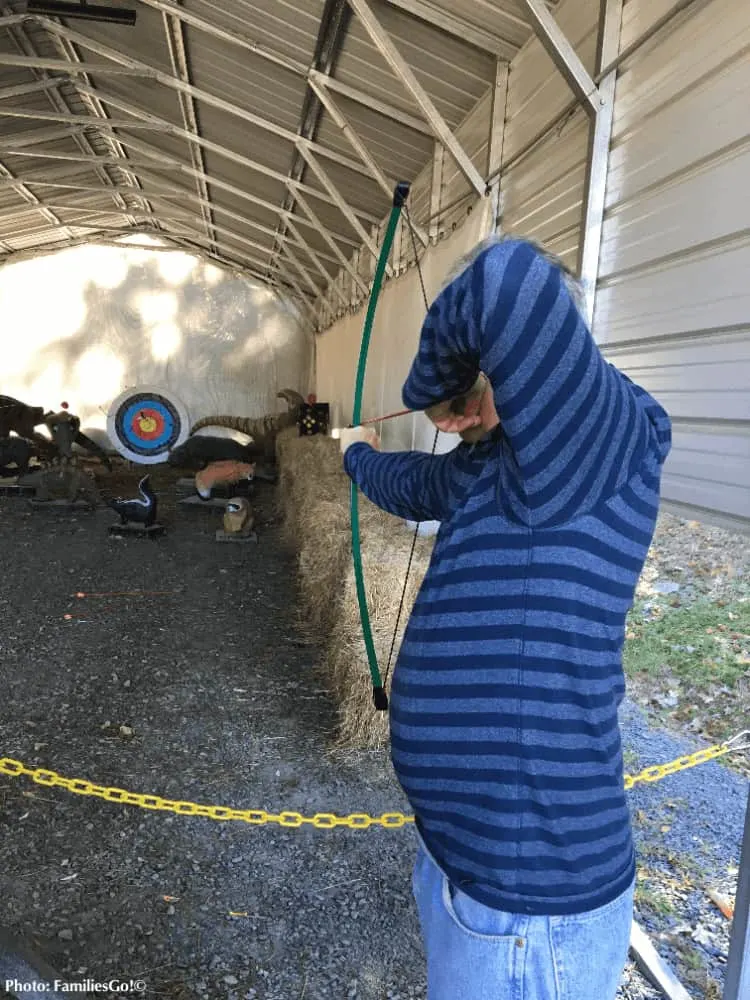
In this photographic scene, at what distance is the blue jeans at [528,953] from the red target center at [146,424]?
12.1 metres

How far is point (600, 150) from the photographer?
8.52 feet

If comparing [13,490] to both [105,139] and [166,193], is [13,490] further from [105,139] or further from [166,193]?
[166,193]

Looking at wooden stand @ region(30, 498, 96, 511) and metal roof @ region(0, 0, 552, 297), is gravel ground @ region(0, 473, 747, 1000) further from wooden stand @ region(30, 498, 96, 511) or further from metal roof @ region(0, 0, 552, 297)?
wooden stand @ region(30, 498, 96, 511)

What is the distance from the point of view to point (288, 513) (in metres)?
7.43

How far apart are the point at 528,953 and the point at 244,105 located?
7420 millimetres

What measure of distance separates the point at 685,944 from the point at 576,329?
200cm

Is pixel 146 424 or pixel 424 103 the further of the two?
pixel 146 424

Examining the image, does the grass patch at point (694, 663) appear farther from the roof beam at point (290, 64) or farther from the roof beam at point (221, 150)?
the roof beam at point (221, 150)

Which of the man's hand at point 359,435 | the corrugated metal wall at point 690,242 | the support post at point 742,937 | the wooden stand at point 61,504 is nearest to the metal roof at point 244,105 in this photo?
the corrugated metal wall at point 690,242

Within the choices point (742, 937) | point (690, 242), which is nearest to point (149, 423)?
point (690, 242)

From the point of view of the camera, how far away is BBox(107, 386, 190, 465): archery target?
11953mm

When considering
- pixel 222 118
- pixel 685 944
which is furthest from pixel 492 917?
pixel 222 118

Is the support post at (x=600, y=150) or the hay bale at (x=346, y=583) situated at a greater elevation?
the support post at (x=600, y=150)

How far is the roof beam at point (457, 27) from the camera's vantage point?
3660 mm
